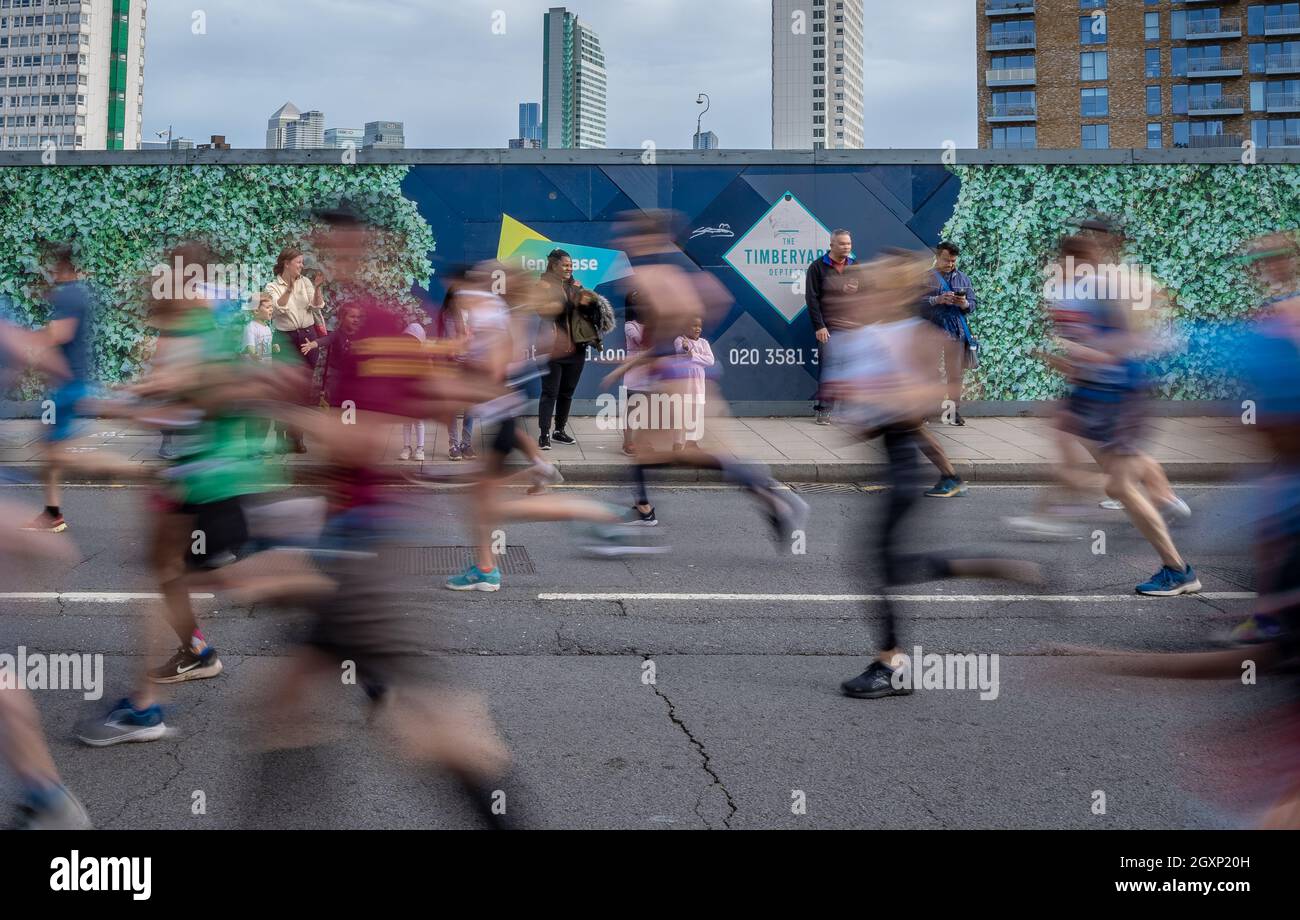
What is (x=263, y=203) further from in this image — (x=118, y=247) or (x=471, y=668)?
(x=471, y=668)

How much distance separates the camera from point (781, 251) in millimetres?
15703

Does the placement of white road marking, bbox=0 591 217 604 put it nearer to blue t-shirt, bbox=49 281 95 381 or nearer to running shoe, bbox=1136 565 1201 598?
blue t-shirt, bbox=49 281 95 381

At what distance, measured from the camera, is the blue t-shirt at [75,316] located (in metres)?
7.94

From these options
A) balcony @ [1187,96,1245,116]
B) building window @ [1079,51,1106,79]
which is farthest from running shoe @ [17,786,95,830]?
building window @ [1079,51,1106,79]

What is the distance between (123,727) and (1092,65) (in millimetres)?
101298

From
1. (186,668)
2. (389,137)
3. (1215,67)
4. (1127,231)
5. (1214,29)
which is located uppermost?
(1214,29)

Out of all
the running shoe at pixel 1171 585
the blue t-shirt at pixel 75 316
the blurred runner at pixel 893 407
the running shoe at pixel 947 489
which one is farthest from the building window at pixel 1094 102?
the blurred runner at pixel 893 407

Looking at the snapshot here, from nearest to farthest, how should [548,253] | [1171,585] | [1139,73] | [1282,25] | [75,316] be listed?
[1171,585], [75,316], [548,253], [1282,25], [1139,73]

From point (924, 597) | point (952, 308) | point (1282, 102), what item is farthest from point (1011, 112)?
point (924, 597)

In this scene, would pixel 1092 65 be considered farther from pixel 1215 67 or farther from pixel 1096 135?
pixel 1215 67

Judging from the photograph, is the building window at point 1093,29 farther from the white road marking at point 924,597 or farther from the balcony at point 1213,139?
the white road marking at point 924,597

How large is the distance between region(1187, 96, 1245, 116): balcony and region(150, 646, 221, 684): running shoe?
326 feet

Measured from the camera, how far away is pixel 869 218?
51.8 feet
